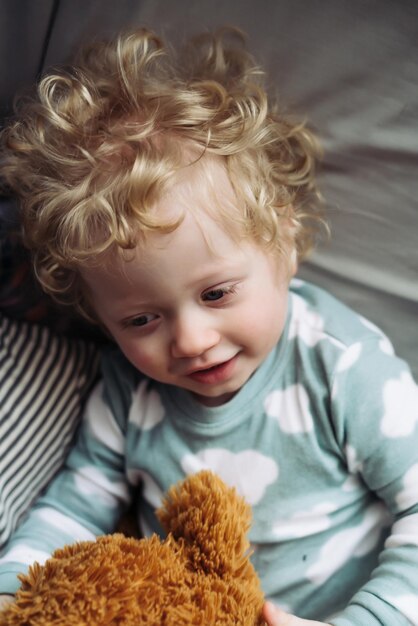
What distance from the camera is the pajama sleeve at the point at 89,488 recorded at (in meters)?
0.93

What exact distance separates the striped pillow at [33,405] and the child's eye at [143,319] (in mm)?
213

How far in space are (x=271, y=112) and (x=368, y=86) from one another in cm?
11

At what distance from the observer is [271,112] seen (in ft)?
2.83

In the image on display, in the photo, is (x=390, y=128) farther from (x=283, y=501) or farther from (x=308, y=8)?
(x=283, y=501)

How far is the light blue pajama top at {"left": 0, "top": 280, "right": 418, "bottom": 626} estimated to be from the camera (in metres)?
0.81

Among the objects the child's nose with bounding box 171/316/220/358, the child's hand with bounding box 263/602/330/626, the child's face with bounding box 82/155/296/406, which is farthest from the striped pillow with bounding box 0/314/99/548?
the child's hand with bounding box 263/602/330/626

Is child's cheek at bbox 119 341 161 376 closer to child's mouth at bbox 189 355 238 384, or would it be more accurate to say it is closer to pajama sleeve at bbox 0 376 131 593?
child's mouth at bbox 189 355 238 384

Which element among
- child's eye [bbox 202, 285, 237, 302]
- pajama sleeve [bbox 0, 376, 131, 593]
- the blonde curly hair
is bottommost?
pajama sleeve [bbox 0, 376, 131, 593]

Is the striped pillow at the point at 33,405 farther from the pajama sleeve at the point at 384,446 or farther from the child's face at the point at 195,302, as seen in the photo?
the pajama sleeve at the point at 384,446

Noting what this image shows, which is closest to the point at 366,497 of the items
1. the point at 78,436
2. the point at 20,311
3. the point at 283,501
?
the point at 283,501

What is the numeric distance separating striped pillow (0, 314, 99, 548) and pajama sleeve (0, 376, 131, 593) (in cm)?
2

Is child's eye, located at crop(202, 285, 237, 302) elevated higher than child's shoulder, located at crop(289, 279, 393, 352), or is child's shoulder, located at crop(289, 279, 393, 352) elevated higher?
child's eye, located at crop(202, 285, 237, 302)

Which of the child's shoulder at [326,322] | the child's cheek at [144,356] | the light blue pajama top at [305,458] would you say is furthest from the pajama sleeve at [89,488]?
the child's shoulder at [326,322]

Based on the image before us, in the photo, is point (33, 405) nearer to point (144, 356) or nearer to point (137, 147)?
point (144, 356)
